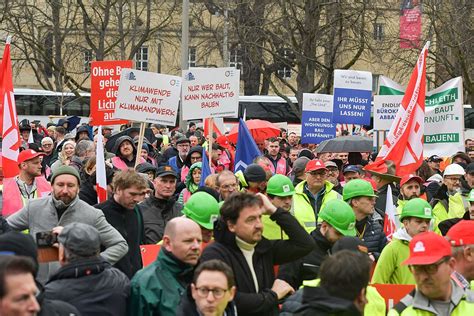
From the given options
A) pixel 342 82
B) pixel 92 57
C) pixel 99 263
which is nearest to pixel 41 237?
pixel 99 263

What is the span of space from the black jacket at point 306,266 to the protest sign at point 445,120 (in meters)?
6.48

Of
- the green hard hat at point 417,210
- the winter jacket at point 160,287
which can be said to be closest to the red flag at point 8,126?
the green hard hat at point 417,210

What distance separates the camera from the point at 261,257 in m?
7.06

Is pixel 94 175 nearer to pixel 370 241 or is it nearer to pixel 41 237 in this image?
pixel 370 241

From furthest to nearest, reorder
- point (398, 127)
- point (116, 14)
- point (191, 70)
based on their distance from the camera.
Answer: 1. point (116, 14)
2. point (191, 70)
3. point (398, 127)

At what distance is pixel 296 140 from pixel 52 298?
21.1 metres

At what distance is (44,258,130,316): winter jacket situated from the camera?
6.27 m

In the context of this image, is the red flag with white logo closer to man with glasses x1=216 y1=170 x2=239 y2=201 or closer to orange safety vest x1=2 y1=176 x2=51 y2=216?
orange safety vest x1=2 y1=176 x2=51 y2=216

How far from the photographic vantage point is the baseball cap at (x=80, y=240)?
20.8 ft

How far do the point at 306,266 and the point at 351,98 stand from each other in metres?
12.6

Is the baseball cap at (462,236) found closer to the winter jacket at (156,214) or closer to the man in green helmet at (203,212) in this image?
the man in green helmet at (203,212)

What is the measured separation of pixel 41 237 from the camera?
6.90 metres

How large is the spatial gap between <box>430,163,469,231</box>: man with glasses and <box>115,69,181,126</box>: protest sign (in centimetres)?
375

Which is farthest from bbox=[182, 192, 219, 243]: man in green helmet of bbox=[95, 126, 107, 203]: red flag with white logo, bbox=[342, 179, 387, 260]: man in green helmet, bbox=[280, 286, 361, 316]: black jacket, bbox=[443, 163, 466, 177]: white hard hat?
bbox=[443, 163, 466, 177]: white hard hat
